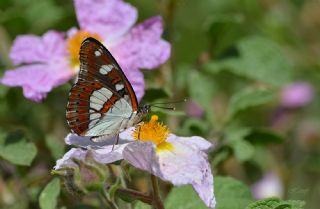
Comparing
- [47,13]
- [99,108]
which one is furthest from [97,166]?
[47,13]

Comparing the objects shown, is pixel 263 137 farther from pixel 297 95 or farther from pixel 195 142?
pixel 297 95

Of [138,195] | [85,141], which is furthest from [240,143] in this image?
[138,195]

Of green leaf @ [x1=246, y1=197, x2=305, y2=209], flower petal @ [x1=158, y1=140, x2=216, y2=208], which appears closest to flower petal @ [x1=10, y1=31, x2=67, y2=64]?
flower petal @ [x1=158, y1=140, x2=216, y2=208]

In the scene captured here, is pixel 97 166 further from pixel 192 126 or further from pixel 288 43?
pixel 288 43

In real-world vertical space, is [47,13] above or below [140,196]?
above

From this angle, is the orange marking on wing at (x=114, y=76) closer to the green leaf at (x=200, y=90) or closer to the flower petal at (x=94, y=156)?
the flower petal at (x=94, y=156)

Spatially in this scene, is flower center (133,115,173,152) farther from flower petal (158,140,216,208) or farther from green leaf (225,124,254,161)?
green leaf (225,124,254,161)
